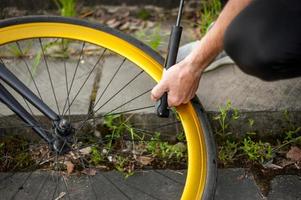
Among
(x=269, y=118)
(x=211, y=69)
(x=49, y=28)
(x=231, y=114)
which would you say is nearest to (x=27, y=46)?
(x=49, y=28)

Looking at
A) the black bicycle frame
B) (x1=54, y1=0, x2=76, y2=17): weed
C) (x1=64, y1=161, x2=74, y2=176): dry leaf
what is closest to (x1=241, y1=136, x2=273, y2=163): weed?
(x1=64, y1=161, x2=74, y2=176): dry leaf

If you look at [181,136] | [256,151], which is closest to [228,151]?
[256,151]

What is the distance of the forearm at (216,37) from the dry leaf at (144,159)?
2.24 ft

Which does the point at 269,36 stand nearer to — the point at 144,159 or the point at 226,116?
the point at 226,116

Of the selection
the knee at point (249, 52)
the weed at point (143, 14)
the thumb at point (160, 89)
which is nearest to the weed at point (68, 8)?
the weed at point (143, 14)

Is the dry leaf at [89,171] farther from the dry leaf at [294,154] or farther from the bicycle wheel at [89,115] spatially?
the dry leaf at [294,154]

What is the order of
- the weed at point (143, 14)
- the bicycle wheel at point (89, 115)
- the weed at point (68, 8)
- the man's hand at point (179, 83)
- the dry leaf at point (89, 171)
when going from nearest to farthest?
the man's hand at point (179, 83) → the bicycle wheel at point (89, 115) → the dry leaf at point (89, 171) → the weed at point (68, 8) → the weed at point (143, 14)

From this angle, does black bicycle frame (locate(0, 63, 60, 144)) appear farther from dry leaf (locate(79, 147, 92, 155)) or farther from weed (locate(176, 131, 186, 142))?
weed (locate(176, 131, 186, 142))

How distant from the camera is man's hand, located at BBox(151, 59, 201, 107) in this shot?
1671mm

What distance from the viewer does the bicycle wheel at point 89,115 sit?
5.82 ft

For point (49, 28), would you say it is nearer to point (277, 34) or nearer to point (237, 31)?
point (237, 31)

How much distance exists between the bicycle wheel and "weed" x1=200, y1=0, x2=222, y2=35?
0.56 m

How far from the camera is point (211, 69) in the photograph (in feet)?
7.88

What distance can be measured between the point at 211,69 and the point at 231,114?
34 centimetres
